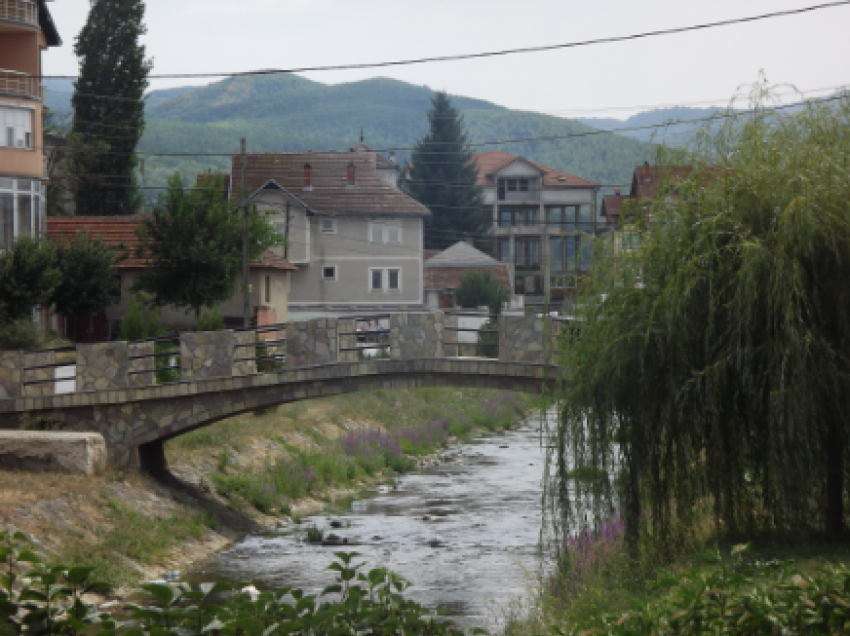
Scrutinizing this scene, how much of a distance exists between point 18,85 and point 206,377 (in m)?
18.4

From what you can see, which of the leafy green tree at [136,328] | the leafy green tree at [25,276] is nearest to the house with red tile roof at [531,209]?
the leafy green tree at [136,328]

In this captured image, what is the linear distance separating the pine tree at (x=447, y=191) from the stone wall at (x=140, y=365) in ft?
222

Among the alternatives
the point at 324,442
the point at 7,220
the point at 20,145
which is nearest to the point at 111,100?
the point at 20,145

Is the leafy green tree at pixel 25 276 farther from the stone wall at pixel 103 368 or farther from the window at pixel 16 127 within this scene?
the stone wall at pixel 103 368

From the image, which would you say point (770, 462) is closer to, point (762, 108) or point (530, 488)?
point (762, 108)

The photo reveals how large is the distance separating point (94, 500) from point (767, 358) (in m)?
12.9

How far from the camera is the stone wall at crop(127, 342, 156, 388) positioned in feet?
79.5

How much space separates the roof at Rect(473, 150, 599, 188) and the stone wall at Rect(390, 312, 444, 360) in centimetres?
5763

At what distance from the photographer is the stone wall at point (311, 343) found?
78.9 feet

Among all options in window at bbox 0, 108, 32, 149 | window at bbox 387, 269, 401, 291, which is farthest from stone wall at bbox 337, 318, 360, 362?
window at bbox 387, 269, 401, 291

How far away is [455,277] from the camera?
249 feet

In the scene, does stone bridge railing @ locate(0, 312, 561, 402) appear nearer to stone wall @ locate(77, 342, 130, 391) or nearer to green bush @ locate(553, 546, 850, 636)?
stone wall @ locate(77, 342, 130, 391)

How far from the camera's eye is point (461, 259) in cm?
7706

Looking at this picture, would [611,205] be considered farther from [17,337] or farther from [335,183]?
[17,337]
